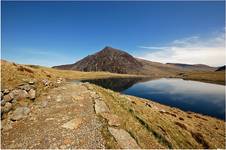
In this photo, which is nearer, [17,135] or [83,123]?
[17,135]

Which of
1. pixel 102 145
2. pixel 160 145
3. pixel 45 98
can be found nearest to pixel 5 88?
pixel 45 98

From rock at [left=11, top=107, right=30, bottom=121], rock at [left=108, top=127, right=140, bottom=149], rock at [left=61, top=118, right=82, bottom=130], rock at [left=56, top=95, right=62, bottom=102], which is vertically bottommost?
rock at [left=108, top=127, right=140, bottom=149]

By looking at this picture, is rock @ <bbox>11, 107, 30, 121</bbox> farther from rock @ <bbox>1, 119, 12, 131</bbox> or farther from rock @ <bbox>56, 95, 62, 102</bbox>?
rock @ <bbox>56, 95, 62, 102</bbox>

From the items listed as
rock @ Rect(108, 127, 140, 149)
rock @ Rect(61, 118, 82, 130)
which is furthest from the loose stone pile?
rock @ Rect(108, 127, 140, 149)

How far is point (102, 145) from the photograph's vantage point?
11.4 meters

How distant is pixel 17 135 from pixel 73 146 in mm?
4667

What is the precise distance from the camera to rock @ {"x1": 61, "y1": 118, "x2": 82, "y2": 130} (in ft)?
43.5

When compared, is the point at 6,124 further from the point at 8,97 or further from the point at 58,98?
the point at 58,98

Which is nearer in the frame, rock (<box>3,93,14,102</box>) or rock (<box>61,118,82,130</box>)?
rock (<box>61,118,82,130</box>)

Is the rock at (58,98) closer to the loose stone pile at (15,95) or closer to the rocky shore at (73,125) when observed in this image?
the rocky shore at (73,125)

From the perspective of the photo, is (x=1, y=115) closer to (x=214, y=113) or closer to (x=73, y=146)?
(x=73, y=146)

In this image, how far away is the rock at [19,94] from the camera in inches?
653

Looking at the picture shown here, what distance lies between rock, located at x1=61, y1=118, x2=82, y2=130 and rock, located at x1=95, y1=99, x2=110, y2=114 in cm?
224

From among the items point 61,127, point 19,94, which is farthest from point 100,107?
point 19,94
